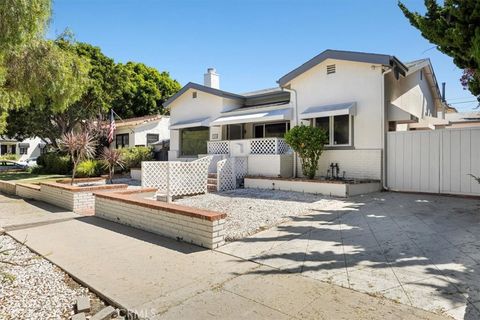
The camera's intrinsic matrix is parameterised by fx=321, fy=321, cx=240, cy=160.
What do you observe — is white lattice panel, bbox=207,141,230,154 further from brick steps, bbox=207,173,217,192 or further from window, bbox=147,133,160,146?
window, bbox=147,133,160,146

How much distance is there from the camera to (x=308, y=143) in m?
14.4

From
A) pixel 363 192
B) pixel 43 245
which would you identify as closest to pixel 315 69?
pixel 363 192

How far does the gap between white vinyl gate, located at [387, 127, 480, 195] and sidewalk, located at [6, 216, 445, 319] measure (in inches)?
401

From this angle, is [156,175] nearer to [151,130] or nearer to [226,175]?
[226,175]

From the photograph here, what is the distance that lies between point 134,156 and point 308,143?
47.6ft

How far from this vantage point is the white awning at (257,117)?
1698 centimetres

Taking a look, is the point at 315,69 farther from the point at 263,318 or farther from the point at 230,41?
the point at 263,318

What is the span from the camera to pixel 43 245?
716 cm

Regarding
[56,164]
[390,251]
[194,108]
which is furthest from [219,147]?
[56,164]

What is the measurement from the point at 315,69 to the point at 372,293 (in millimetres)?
13584

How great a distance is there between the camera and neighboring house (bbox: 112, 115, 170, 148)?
2809 centimetres

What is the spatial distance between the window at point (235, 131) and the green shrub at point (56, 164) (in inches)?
522

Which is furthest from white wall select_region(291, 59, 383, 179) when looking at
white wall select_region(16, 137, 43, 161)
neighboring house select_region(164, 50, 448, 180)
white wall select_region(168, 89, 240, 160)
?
white wall select_region(16, 137, 43, 161)

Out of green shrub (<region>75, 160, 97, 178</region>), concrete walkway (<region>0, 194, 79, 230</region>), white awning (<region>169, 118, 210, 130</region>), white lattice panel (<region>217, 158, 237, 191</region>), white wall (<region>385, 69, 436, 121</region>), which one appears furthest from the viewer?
green shrub (<region>75, 160, 97, 178</region>)
